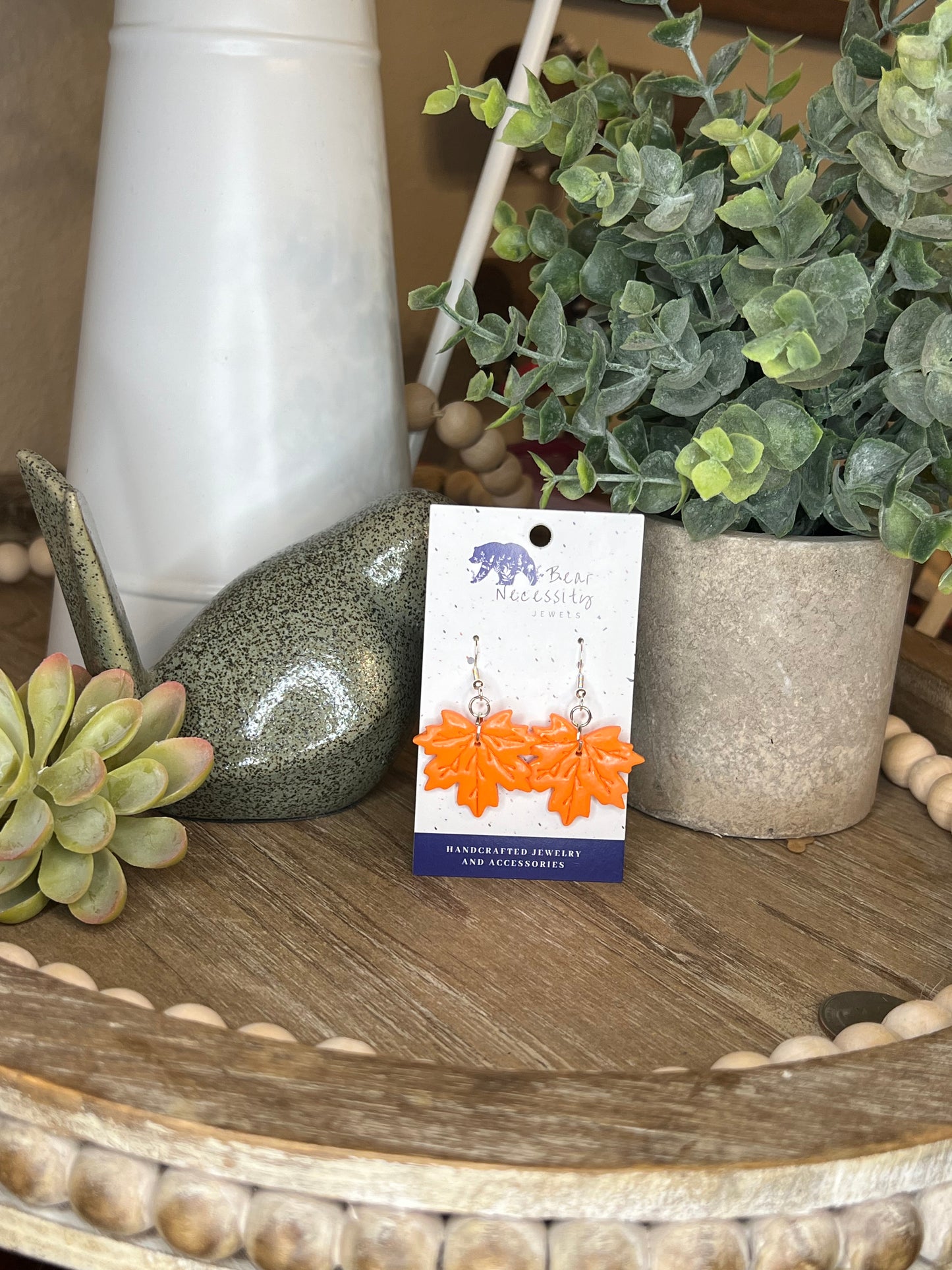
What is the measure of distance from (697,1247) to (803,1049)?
99 millimetres

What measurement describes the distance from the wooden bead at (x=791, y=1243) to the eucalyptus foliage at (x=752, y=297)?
0.23 meters

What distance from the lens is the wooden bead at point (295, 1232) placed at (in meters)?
0.30

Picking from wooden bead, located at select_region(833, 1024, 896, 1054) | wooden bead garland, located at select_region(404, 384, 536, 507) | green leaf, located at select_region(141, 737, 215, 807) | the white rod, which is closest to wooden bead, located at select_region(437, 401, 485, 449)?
wooden bead garland, located at select_region(404, 384, 536, 507)

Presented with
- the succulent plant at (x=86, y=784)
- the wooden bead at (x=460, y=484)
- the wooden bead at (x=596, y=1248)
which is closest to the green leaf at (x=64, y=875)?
the succulent plant at (x=86, y=784)

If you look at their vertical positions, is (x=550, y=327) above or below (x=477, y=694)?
above

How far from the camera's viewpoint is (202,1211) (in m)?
0.30

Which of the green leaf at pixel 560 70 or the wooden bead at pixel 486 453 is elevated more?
the green leaf at pixel 560 70

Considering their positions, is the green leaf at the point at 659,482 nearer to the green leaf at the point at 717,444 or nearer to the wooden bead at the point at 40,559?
the green leaf at the point at 717,444

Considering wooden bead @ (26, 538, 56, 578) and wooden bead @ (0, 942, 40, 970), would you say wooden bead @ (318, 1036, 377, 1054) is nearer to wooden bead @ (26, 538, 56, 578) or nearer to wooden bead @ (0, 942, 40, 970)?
wooden bead @ (0, 942, 40, 970)

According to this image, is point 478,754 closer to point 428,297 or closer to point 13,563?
point 428,297

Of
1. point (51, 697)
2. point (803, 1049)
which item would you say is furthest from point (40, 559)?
point (803, 1049)

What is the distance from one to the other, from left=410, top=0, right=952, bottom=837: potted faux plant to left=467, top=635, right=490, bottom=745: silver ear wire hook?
74 millimetres

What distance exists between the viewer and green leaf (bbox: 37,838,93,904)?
425mm

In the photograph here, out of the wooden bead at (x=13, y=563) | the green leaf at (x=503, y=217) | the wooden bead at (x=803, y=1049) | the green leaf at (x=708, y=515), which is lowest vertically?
the wooden bead at (x=13, y=563)
